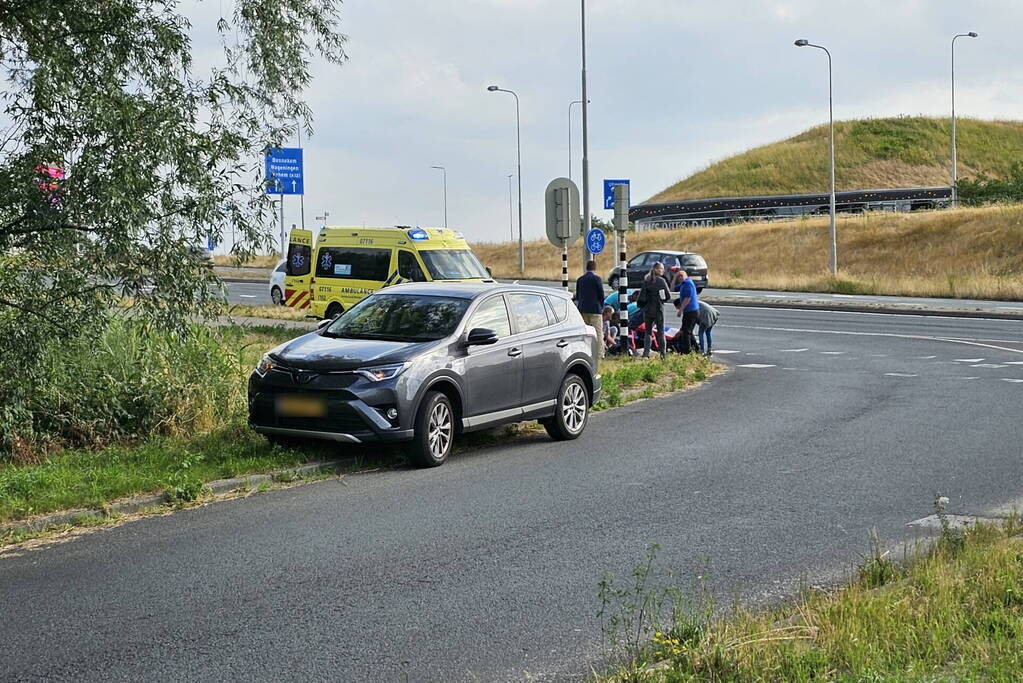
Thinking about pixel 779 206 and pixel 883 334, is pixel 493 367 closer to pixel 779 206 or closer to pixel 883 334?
pixel 883 334

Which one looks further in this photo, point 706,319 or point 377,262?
point 377,262

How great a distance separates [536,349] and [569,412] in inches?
32.3

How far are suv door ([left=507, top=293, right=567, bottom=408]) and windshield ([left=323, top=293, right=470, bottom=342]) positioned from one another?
2.38ft

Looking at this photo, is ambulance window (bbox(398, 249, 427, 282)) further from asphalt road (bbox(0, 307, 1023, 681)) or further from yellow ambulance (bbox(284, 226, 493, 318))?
asphalt road (bbox(0, 307, 1023, 681))

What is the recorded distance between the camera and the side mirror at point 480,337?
11.0 m

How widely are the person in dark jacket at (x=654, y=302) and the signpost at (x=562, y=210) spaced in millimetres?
1411

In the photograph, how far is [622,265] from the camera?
20547mm

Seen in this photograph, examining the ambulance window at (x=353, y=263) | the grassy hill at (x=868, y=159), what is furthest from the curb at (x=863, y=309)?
the grassy hill at (x=868, y=159)

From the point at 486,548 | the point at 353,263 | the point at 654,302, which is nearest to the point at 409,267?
the point at 353,263

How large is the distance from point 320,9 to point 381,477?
442 cm

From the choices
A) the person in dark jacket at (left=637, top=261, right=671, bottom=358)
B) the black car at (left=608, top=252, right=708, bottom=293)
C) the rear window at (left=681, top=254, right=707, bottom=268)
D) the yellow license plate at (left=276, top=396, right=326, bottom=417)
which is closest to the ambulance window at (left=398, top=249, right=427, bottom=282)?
the person in dark jacket at (left=637, top=261, right=671, bottom=358)

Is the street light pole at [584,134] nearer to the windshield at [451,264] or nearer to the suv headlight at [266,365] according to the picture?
the windshield at [451,264]

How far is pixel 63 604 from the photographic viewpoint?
6328 mm

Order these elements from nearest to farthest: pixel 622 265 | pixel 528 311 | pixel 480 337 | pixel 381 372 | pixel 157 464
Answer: pixel 157 464 → pixel 381 372 → pixel 480 337 → pixel 528 311 → pixel 622 265
